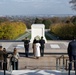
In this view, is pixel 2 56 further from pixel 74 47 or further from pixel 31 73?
pixel 74 47

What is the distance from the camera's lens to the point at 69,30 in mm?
35812

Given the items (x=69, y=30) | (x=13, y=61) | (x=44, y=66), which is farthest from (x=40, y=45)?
(x=69, y=30)

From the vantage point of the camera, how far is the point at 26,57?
1802cm

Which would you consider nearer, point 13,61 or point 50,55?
point 13,61

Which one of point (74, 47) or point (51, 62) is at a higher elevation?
point (74, 47)

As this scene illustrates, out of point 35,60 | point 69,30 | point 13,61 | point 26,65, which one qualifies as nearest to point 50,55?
point 35,60

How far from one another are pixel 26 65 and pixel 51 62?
1.60 meters

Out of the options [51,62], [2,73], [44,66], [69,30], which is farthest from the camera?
[69,30]

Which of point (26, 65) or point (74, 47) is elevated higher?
point (74, 47)

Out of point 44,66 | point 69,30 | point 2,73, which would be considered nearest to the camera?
point 2,73

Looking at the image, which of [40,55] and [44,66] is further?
[40,55]

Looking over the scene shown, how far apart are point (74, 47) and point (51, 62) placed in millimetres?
4033

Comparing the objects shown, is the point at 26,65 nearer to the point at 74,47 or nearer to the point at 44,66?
the point at 44,66

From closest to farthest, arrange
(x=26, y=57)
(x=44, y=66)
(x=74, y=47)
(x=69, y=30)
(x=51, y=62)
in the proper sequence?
1. (x=74, y=47)
2. (x=44, y=66)
3. (x=51, y=62)
4. (x=26, y=57)
5. (x=69, y=30)
